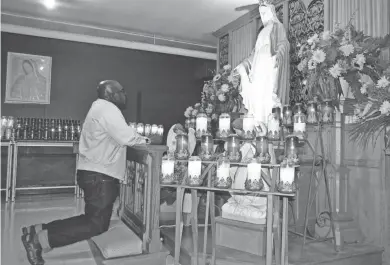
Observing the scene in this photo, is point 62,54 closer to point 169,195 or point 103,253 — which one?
point 169,195

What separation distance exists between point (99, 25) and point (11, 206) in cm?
359

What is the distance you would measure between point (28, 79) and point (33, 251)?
15.2ft

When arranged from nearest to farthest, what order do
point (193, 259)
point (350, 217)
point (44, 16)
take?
point (193, 259) → point (350, 217) → point (44, 16)

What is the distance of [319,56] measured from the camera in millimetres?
2680

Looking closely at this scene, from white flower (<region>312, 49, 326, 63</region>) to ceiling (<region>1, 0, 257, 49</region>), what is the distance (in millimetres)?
3135

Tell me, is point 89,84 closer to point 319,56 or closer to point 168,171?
point 168,171

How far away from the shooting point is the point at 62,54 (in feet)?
22.1

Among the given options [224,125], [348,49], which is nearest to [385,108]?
[348,49]

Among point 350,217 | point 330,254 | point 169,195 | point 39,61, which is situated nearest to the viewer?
point 330,254

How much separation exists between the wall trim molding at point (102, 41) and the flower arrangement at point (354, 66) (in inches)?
200

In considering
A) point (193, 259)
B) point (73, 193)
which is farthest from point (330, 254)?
point (73, 193)

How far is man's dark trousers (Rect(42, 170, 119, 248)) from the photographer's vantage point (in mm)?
2662

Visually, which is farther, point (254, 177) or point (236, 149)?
point (236, 149)

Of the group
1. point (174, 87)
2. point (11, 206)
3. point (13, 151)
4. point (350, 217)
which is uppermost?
point (174, 87)
